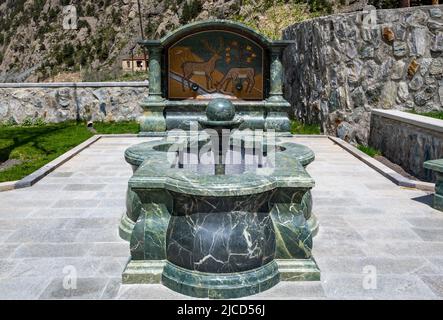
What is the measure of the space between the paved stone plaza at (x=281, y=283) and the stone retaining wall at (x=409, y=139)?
89 cm

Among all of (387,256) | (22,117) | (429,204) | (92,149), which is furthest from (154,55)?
(387,256)

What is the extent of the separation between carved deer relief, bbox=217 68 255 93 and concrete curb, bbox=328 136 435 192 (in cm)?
254

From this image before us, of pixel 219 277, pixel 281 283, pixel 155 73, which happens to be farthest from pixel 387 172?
pixel 155 73

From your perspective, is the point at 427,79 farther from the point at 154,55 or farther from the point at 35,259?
the point at 35,259

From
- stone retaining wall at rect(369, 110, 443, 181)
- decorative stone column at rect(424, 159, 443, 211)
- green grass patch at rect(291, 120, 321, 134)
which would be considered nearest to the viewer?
decorative stone column at rect(424, 159, 443, 211)

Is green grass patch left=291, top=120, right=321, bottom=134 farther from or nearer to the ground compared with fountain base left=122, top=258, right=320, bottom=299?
farther from the ground

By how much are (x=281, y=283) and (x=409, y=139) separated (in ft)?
19.4

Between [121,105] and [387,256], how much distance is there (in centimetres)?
1191

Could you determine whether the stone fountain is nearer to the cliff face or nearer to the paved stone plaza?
the paved stone plaza

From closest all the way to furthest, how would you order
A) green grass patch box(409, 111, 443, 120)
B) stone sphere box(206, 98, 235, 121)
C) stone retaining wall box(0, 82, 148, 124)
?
stone sphere box(206, 98, 235, 121), green grass patch box(409, 111, 443, 120), stone retaining wall box(0, 82, 148, 124)

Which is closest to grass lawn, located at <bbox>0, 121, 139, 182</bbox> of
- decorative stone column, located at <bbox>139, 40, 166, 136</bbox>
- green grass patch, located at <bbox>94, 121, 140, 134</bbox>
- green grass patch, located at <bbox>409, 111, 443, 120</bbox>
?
green grass patch, located at <bbox>94, 121, 140, 134</bbox>

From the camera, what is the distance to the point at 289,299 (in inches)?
154

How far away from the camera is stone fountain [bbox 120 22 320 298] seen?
159 inches

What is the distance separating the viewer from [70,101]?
15289mm
